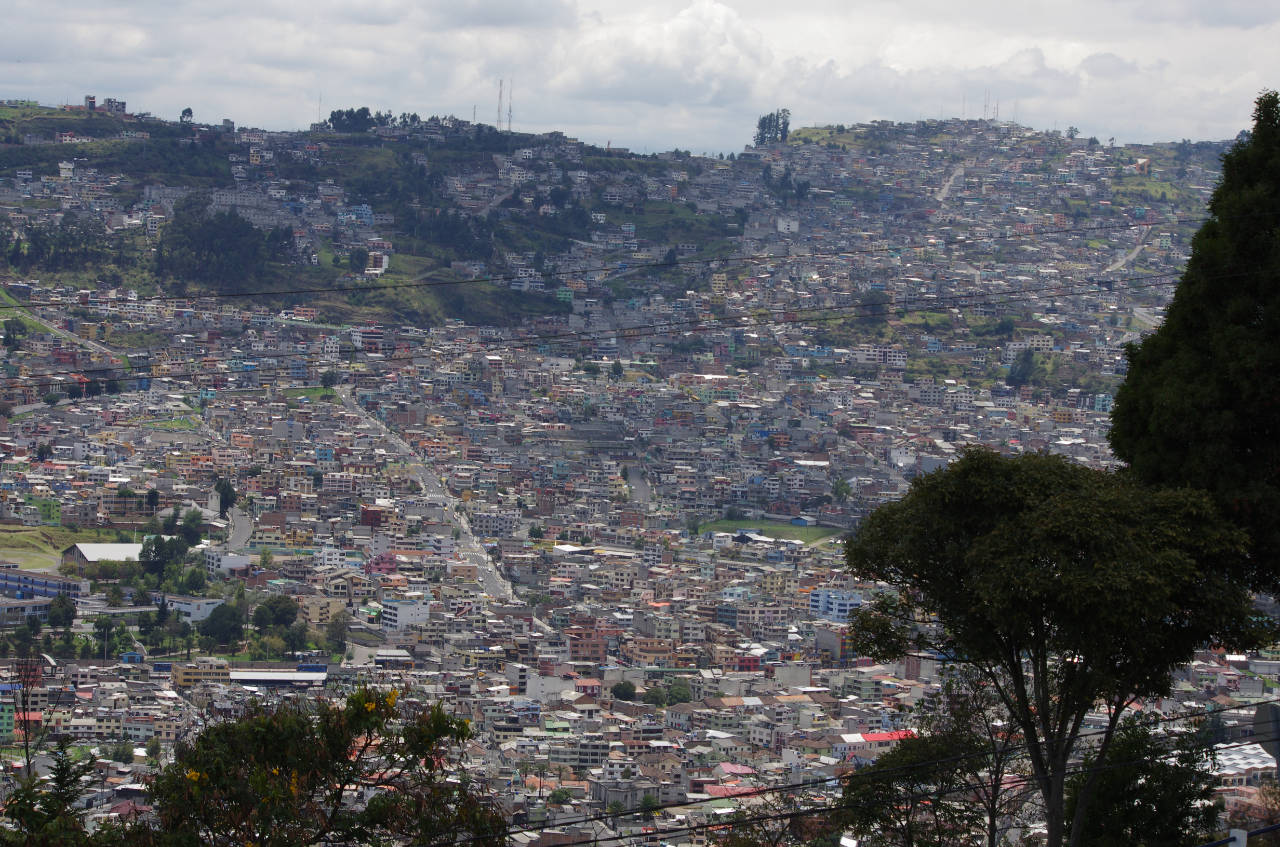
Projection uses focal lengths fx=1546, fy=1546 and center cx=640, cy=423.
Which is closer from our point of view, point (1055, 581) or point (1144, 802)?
point (1055, 581)

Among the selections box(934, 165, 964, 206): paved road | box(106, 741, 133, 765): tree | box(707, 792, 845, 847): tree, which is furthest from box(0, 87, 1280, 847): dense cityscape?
box(934, 165, 964, 206): paved road

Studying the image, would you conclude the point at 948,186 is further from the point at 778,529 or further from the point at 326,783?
the point at 326,783

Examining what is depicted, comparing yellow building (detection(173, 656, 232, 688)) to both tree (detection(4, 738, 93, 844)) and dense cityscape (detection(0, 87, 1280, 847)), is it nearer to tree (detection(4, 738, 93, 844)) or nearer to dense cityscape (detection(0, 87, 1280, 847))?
dense cityscape (detection(0, 87, 1280, 847))

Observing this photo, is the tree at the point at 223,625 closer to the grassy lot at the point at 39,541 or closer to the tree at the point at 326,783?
the grassy lot at the point at 39,541

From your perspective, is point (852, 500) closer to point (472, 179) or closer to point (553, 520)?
point (553, 520)

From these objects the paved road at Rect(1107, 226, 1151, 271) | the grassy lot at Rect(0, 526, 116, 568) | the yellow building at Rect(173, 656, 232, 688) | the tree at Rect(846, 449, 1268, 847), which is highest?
the paved road at Rect(1107, 226, 1151, 271)

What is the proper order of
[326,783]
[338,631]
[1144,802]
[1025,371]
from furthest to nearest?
1. [1025,371]
2. [338,631]
3. [1144,802]
4. [326,783]

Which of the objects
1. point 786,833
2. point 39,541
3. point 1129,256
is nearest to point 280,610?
point 39,541
